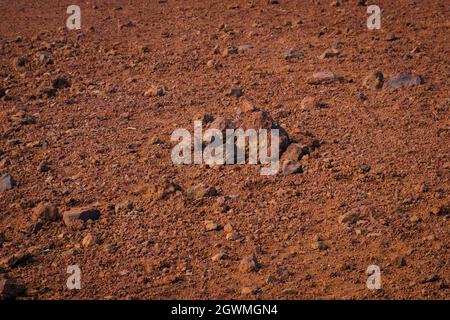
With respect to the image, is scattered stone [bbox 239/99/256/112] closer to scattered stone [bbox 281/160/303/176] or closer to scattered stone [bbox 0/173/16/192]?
scattered stone [bbox 281/160/303/176]

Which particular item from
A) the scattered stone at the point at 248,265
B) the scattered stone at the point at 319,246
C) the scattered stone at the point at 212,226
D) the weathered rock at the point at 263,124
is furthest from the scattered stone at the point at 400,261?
the weathered rock at the point at 263,124

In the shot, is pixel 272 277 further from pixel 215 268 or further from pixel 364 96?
pixel 364 96

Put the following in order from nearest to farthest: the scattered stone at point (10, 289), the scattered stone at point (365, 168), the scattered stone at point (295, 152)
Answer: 1. the scattered stone at point (10, 289)
2. the scattered stone at point (365, 168)
3. the scattered stone at point (295, 152)

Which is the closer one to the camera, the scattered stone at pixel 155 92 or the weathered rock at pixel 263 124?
the weathered rock at pixel 263 124

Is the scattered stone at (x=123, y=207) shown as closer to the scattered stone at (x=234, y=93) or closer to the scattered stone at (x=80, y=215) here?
the scattered stone at (x=80, y=215)

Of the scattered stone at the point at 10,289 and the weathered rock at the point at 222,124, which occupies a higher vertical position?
the weathered rock at the point at 222,124

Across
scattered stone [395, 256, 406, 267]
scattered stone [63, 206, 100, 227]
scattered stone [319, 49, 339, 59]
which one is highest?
scattered stone [319, 49, 339, 59]

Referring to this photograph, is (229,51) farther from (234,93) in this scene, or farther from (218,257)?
(218,257)

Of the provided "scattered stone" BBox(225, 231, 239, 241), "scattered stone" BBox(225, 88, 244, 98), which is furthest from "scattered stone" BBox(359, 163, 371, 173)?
"scattered stone" BBox(225, 88, 244, 98)
